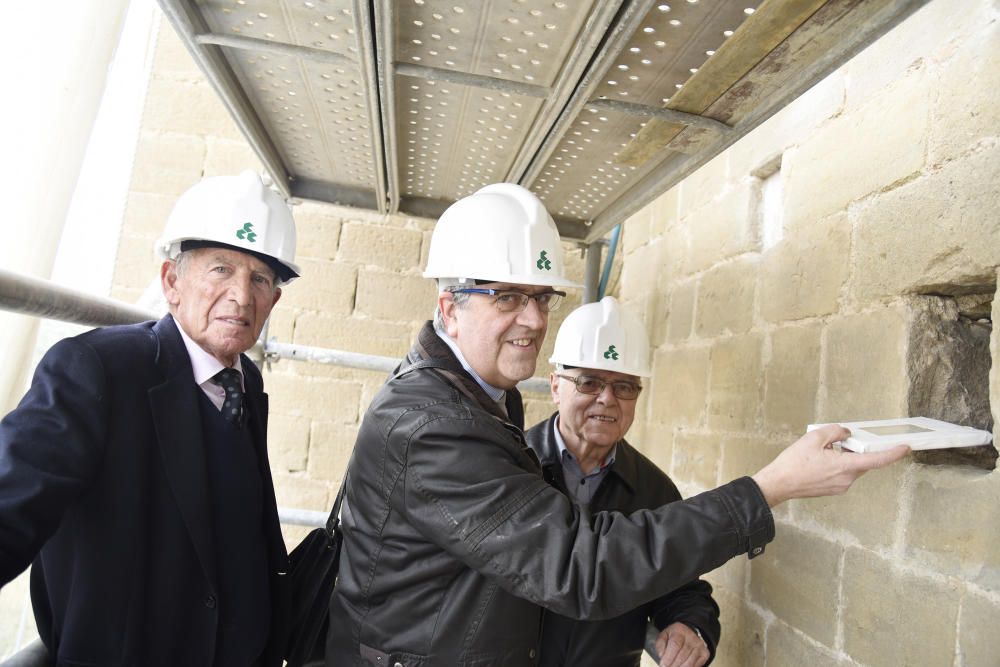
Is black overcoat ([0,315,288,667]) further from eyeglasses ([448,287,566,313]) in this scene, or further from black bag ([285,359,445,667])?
eyeglasses ([448,287,566,313])

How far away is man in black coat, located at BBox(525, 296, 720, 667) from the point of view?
251 centimetres

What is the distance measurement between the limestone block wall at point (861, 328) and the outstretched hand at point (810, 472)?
0.34 metres

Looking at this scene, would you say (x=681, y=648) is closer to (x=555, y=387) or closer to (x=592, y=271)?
(x=555, y=387)

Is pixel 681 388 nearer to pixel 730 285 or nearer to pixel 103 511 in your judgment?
pixel 730 285

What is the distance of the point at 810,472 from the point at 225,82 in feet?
5.70

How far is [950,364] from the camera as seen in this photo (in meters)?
1.87

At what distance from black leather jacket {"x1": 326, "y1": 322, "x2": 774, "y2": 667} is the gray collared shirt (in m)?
0.96

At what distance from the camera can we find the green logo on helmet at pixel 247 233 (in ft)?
6.33

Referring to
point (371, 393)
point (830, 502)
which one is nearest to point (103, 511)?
point (830, 502)

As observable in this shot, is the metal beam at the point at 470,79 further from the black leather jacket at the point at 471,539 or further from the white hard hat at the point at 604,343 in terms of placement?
the white hard hat at the point at 604,343

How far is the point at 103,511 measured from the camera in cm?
152

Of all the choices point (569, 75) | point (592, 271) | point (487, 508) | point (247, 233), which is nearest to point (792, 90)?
point (569, 75)

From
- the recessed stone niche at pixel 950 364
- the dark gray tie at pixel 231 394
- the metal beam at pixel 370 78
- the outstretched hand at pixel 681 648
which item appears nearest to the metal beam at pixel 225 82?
the metal beam at pixel 370 78

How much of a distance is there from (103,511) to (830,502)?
1843 mm
